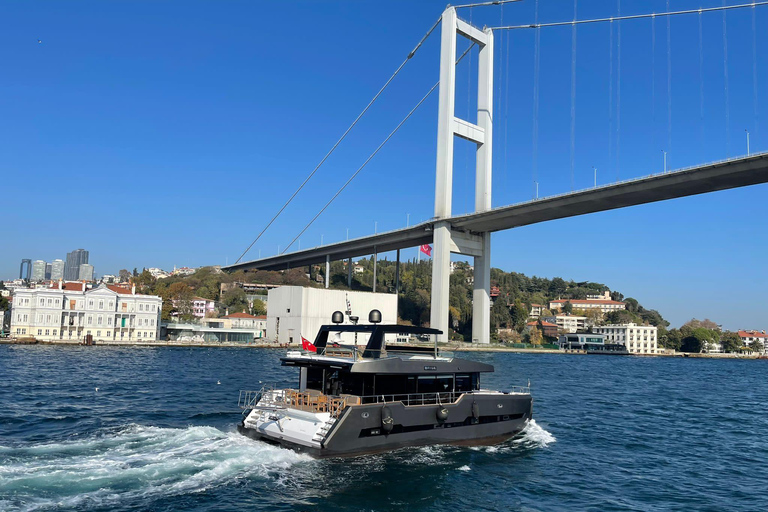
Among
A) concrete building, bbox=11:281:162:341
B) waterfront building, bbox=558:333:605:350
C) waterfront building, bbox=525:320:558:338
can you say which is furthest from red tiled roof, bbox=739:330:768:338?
concrete building, bbox=11:281:162:341

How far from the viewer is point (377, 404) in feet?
44.3

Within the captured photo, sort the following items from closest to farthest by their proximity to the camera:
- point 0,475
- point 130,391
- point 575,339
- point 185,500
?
point 185,500 → point 0,475 → point 130,391 → point 575,339

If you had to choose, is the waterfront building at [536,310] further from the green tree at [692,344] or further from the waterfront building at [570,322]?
the green tree at [692,344]

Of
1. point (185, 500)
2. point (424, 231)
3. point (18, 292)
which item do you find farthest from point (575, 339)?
point (185, 500)

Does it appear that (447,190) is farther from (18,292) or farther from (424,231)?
(18,292)

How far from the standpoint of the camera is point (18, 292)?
208 ft

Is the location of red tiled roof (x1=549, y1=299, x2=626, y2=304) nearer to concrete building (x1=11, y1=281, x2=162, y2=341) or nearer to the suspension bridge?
the suspension bridge

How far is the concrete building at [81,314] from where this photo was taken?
63000 millimetres

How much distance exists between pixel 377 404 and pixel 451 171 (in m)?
54.1

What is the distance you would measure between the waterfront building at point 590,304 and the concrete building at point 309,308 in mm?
105021

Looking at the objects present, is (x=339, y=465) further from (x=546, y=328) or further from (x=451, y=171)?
(x=546, y=328)

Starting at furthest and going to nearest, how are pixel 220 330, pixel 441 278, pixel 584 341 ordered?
pixel 584 341
pixel 220 330
pixel 441 278

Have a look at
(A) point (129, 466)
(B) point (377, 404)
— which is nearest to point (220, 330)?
(B) point (377, 404)

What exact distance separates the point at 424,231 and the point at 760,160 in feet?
125
